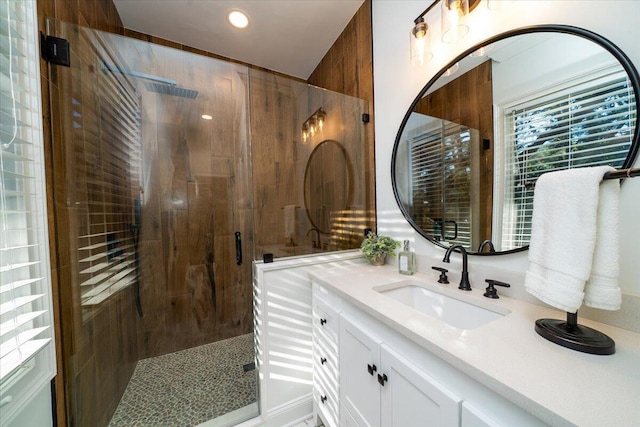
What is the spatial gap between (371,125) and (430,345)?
58.2 inches

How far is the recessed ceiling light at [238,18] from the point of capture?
5.45ft

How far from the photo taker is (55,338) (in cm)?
90

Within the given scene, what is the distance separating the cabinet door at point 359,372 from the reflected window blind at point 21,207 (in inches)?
42.3

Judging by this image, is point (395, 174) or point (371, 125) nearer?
point (395, 174)

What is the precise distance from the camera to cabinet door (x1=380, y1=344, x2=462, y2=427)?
23.1 inches

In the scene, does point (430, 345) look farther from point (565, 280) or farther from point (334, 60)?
point (334, 60)

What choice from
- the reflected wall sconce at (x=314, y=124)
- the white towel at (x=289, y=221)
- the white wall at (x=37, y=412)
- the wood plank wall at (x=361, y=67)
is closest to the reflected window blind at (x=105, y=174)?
the white wall at (x=37, y=412)

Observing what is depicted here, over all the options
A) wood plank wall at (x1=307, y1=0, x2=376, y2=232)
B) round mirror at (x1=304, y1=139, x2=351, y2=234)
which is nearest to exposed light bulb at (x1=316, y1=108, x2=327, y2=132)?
round mirror at (x1=304, y1=139, x2=351, y2=234)

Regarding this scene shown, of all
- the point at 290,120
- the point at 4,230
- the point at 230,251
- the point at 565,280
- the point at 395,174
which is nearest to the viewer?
the point at 565,280

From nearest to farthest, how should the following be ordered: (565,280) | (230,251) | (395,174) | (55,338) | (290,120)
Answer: (565,280) → (55,338) → (395,174) → (290,120) → (230,251)

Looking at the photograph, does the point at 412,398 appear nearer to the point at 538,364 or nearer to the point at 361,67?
the point at 538,364

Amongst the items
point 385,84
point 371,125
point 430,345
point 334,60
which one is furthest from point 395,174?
point 334,60

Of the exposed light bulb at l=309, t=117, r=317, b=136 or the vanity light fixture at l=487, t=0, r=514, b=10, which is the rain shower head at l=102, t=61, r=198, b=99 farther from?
the vanity light fixture at l=487, t=0, r=514, b=10

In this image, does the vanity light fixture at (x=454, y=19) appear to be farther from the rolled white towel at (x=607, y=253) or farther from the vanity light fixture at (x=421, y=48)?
the rolled white towel at (x=607, y=253)
